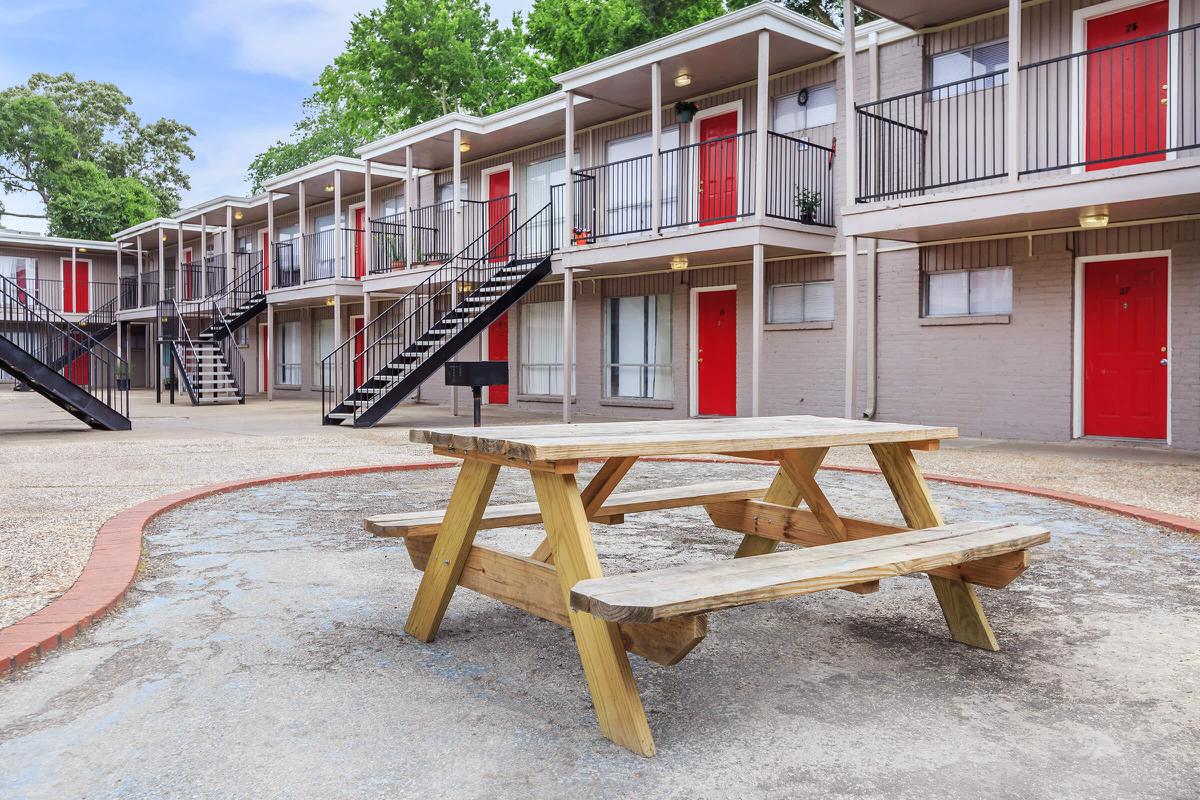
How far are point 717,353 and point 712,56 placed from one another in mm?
4530

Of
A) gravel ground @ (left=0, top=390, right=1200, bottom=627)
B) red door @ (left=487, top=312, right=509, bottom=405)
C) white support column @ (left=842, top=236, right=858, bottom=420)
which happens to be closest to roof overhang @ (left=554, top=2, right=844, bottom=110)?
white support column @ (left=842, top=236, right=858, bottom=420)

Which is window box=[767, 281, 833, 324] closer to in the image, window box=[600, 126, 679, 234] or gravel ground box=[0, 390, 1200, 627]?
window box=[600, 126, 679, 234]

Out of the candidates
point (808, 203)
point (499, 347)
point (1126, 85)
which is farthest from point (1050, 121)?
point (499, 347)

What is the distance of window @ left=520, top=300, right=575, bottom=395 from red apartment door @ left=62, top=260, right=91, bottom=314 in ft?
75.8

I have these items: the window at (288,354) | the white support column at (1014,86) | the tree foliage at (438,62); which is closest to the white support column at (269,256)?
the window at (288,354)

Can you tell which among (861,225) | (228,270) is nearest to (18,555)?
(861,225)

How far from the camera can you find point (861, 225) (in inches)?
416

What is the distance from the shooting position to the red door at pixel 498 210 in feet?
59.4

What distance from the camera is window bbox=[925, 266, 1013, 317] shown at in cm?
1145

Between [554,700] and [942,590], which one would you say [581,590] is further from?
[942,590]

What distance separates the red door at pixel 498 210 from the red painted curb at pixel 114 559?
10513 mm

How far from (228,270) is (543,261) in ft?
54.3

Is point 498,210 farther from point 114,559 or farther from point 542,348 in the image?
point 114,559

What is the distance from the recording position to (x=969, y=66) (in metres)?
11.6
